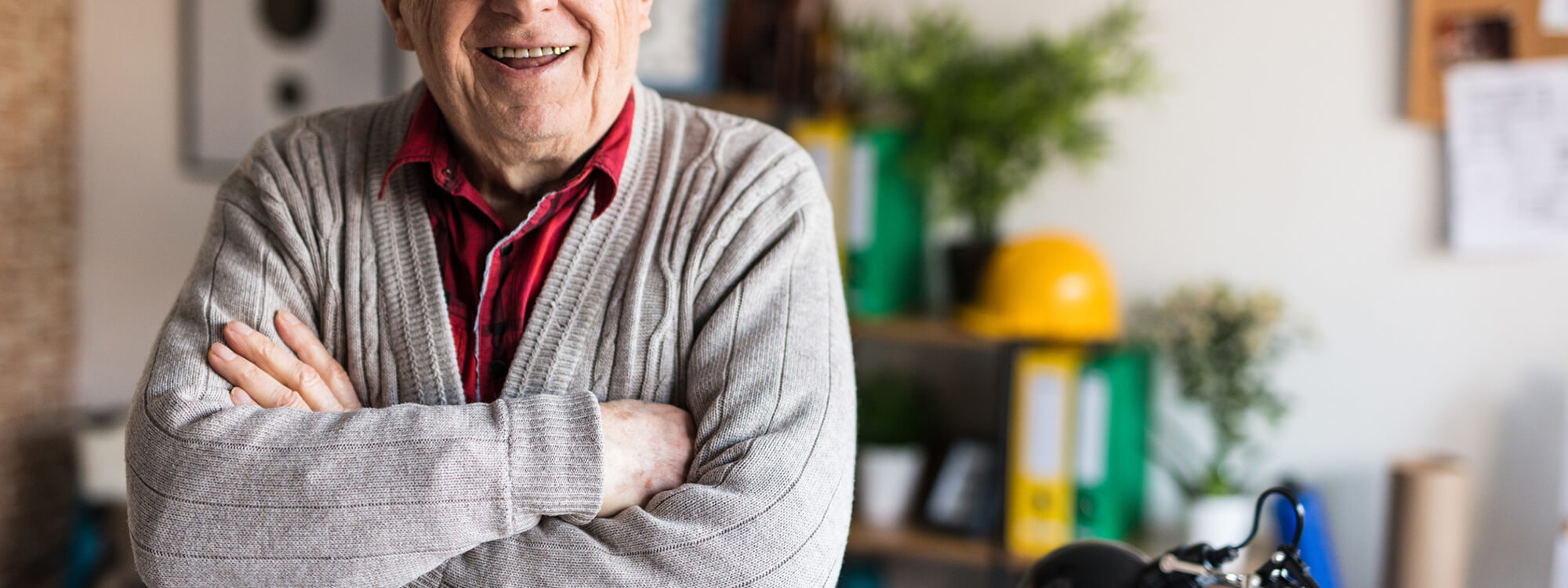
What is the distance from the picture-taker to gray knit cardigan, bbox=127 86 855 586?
1.01m

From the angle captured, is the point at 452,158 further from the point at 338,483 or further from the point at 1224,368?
the point at 1224,368

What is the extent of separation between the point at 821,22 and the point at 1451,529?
1.74 m

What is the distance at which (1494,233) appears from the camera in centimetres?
231

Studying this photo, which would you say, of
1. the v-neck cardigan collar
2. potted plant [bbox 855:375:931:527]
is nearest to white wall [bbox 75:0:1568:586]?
potted plant [bbox 855:375:931:527]

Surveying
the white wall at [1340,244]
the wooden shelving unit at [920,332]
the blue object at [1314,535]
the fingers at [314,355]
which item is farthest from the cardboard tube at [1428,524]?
the fingers at [314,355]

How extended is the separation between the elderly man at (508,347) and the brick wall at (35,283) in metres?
2.08

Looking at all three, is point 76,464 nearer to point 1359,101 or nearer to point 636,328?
point 636,328

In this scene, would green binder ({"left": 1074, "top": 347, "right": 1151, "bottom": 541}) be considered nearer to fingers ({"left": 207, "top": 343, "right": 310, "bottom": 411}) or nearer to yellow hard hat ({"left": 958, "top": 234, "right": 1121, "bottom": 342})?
yellow hard hat ({"left": 958, "top": 234, "right": 1121, "bottom": 342})

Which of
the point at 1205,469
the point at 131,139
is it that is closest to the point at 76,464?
the point at 131,139

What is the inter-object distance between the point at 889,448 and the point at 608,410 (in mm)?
1595

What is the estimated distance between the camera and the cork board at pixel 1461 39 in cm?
226

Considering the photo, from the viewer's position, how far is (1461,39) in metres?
2.30

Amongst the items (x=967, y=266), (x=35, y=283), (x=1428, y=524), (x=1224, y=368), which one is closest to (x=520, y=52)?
(x=967, y=266)

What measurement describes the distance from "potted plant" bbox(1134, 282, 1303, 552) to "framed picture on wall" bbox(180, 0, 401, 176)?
218 cm
